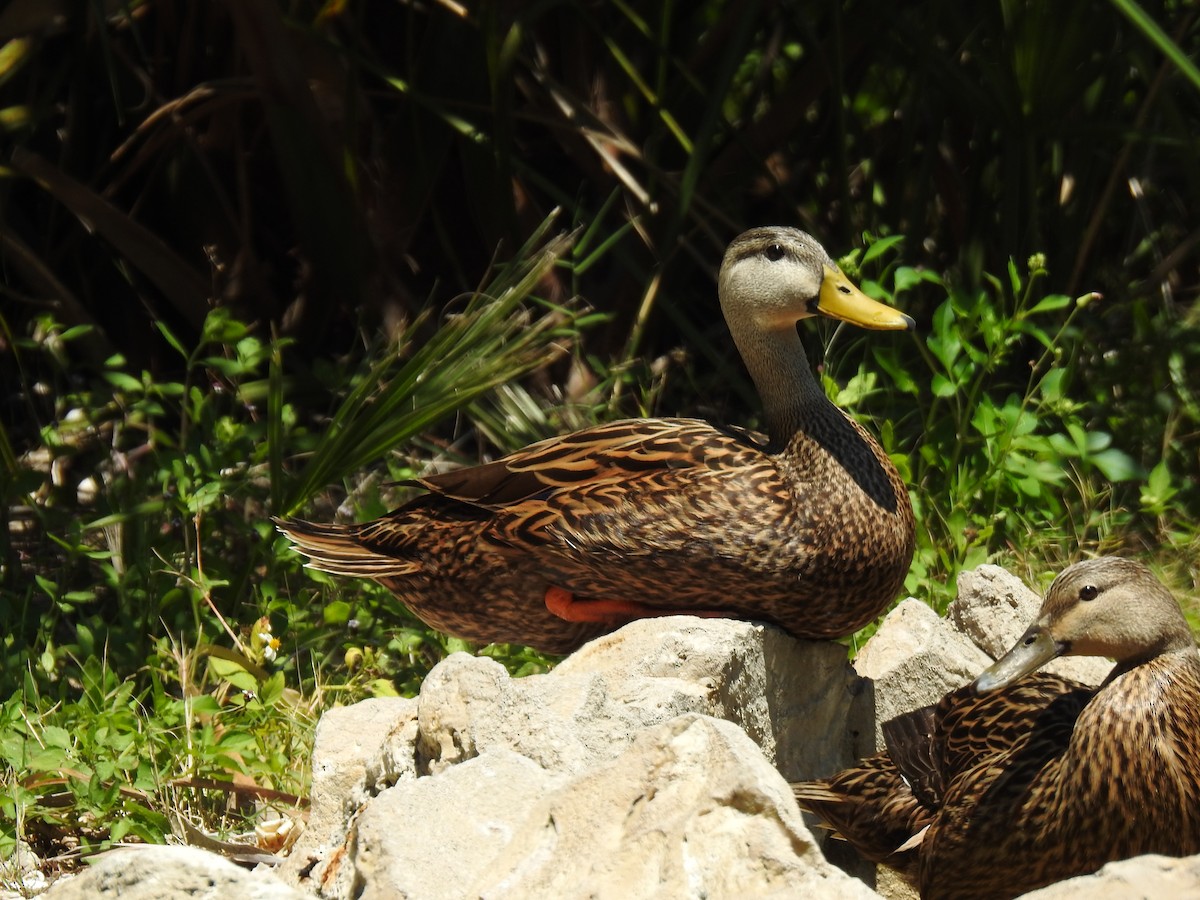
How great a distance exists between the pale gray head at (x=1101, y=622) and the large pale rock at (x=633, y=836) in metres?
1.08

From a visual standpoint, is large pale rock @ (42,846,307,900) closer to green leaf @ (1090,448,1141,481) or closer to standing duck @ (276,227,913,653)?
standing duck @ (276,227,913,653)

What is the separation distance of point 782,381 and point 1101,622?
3.86ft

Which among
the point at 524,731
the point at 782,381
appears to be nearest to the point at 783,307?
the point at 782,381

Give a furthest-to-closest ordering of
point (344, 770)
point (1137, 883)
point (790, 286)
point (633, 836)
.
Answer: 1. point (790, 286)
2. point (344, 770)
3. point (633, 836)
4. point (1137, 883)

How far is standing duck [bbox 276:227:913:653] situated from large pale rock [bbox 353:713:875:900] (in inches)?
49.7

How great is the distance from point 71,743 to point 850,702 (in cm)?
185

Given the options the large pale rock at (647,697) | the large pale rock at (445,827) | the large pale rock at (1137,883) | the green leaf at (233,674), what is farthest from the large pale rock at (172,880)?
the green leaf at (233,674)

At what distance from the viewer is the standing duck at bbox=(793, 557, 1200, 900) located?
10.4 feet

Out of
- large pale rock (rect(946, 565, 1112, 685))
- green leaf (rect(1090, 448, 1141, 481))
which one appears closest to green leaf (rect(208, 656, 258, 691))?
large pale rock (rect(946, 565, 1112, 685))

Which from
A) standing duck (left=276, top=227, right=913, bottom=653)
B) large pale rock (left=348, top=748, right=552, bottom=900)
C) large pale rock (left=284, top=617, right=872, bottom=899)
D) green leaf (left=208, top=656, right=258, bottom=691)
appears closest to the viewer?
large pale rock (left=348, top=748, right=552, bottom=900)

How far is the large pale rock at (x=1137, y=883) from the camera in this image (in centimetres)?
225

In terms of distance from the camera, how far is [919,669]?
4.03 metres

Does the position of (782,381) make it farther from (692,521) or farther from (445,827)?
(445,827)

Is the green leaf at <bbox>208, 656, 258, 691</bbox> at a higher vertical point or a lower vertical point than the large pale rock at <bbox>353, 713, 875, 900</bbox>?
lower
